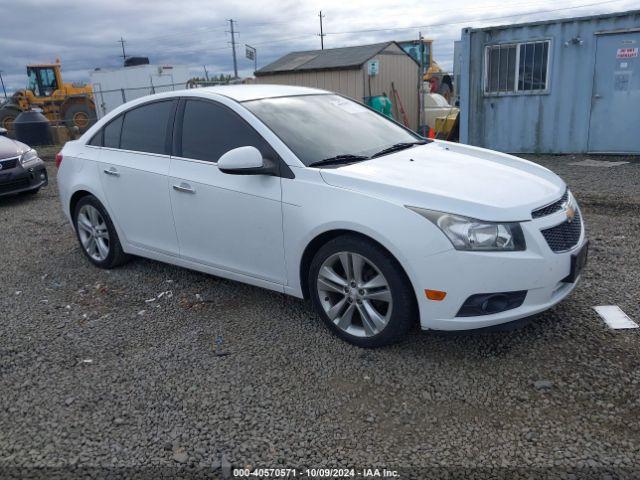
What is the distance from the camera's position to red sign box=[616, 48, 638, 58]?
9.74 m

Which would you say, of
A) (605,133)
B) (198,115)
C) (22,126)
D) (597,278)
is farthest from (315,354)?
(22,126)

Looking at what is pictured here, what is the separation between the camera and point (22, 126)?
1677 centimetres

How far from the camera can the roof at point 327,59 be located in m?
16.0

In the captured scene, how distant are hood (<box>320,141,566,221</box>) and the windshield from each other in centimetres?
24

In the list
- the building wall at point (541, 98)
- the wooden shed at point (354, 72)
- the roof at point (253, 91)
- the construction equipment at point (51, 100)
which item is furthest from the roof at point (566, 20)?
the construction equipment at point (51, 100)

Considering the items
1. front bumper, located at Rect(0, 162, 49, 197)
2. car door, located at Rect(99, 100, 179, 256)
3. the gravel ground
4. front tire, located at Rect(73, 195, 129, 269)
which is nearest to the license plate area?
the gravel ground

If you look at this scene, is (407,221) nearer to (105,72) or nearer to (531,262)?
(531,262)

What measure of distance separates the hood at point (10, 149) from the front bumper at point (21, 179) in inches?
9.2

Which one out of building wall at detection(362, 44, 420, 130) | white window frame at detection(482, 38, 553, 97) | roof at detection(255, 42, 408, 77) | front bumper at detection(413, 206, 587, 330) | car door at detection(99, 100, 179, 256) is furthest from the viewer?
building wall at detection(362, 44, 420, 130)

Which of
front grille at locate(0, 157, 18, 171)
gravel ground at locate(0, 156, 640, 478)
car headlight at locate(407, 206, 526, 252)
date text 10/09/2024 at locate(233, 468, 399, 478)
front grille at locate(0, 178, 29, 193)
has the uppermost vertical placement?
car headlight at locate(407, 206, 526, 252)

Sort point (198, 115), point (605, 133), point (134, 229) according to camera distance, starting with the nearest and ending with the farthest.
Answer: point (198, 115) → point (134, 229) → point (605, 133)

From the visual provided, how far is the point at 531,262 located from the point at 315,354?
141cm

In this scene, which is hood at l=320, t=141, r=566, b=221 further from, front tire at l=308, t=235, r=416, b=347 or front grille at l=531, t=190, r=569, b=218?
front tire at l=308, t=235, r=416, b=347

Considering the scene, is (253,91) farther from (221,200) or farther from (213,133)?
(221,200)
